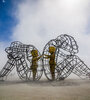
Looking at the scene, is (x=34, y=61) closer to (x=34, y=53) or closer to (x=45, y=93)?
(x=34, y=53)

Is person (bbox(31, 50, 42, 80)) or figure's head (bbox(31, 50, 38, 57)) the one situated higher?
figure's head (bbox(31, 50, 38, 57))

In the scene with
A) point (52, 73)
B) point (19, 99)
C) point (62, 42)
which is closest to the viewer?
point (19, 99)

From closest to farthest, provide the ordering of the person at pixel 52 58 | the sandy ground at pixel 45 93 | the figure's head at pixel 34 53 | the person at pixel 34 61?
1. the sandy ground at pixel 45 93
2. the person at pixel 52 58
3. the person at pixel 34 61
4. the figure's head at pixel 34 53

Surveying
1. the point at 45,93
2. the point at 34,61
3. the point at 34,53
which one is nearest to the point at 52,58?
the point at 34,61

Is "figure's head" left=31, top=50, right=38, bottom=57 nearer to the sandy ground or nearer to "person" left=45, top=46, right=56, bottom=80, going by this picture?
"person" left=45, top=46, right=56, bottom=80

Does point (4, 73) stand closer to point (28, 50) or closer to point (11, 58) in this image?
point (11, 58)

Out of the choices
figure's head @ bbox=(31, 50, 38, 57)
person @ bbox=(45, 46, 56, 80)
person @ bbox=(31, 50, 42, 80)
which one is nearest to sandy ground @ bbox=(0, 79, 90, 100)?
person @ bbox=(45, 46, 56, 80)

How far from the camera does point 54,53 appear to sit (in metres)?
7.01

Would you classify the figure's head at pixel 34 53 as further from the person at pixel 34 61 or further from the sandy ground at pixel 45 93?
the sandy ground at pixel 45 93

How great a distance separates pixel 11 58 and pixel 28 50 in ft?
3.82

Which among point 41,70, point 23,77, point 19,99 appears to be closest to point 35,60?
point 41,70

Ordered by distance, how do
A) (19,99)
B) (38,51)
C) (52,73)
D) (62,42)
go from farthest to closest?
(38,51), (62,42), (52,73), (19,99)

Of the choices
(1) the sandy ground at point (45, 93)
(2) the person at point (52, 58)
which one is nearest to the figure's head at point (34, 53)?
(2) the person at point (52, 58)

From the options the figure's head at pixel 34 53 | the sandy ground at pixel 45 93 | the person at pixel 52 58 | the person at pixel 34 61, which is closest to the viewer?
the sandy ground at pixel 45 93
